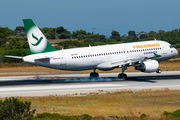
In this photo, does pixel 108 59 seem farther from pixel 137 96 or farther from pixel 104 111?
pixel 104 111

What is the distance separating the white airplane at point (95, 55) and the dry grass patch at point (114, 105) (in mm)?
13722

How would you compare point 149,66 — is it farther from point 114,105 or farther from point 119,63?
point 114,105

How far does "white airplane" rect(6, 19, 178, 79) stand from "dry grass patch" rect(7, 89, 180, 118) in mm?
13722

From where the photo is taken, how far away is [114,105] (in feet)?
73.4

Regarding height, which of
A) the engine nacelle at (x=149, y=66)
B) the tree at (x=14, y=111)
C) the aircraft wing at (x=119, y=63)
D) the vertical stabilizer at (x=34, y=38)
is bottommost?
the tree at (x=14, y=111)

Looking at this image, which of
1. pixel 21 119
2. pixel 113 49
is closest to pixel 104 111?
pixel 21 119

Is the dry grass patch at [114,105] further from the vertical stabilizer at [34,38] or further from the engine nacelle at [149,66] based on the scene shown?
the vertical stabilizer at [34,38]

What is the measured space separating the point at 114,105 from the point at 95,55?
780 inches

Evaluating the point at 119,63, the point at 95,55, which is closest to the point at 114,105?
the point at 95,55

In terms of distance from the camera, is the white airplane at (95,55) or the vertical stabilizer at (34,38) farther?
the white airplane at (95,55)

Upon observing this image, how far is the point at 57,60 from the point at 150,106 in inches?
807

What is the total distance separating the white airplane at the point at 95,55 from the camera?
128 feet

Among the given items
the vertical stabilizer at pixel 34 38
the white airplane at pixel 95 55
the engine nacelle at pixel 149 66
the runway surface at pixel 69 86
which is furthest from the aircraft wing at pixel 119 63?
the vertical stabilizer at pixel 34 38

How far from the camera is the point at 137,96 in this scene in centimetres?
2727
